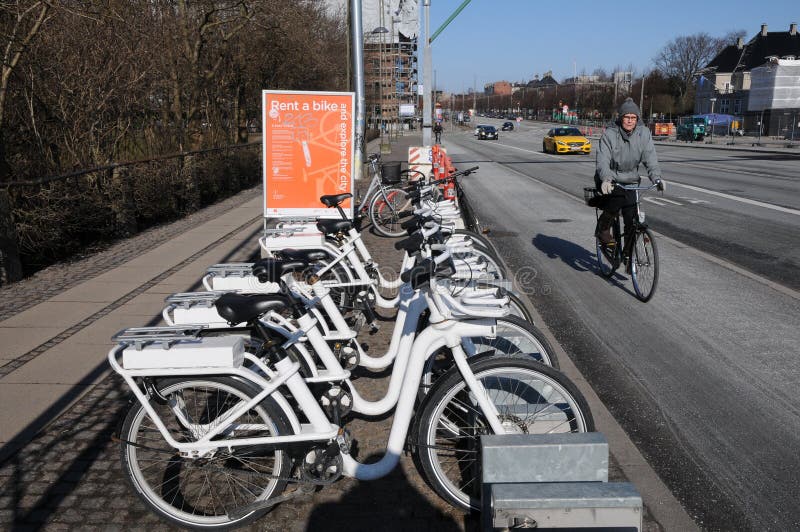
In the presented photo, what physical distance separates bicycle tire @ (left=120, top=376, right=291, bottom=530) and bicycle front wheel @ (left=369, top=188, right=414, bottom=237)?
8.78 metres

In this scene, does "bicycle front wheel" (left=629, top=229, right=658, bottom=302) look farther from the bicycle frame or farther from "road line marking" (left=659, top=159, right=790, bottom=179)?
"road line marking" (left=659, top=159, right=790, bottom=179)

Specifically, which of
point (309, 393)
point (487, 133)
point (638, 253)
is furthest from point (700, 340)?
point (487, 133)

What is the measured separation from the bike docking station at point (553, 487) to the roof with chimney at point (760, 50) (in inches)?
3633

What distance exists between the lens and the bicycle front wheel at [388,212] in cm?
1217

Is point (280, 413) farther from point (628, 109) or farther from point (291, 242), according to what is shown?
point (628, 109)

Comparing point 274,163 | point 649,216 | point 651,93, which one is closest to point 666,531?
point 274,163

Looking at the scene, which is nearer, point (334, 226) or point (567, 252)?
point (334, 226)

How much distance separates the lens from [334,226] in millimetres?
5949

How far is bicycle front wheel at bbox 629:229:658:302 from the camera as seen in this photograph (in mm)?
7613

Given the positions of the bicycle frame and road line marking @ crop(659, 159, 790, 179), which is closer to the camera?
the bicycle frame

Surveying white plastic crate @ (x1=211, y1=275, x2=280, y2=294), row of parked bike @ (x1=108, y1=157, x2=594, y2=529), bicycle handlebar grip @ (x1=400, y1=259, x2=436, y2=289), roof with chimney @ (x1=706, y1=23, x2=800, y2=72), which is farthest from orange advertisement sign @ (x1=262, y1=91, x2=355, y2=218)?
roof with chimney @ (x1=706, y1=23, x2=800, y2=72)

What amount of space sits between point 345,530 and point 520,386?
1097mm

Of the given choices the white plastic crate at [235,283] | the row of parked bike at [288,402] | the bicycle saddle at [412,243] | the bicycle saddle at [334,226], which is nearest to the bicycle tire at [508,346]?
the row of parked bike at [288,402]

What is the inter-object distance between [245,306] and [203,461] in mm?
789
